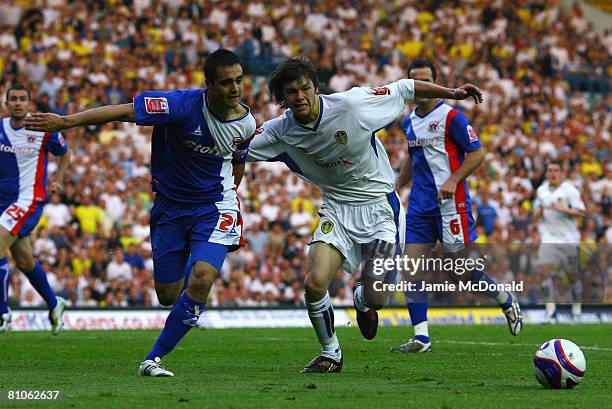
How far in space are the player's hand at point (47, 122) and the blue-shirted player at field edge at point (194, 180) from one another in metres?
0.53

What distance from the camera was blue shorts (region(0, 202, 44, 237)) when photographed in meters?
13.3

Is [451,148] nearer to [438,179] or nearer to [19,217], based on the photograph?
[438,179]

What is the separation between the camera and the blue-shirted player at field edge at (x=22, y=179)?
43.8 feet

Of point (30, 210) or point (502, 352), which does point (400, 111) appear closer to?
point (502, 352)

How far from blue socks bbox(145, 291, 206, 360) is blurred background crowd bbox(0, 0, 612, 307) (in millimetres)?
10419

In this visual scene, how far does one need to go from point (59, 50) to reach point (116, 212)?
5.04 metres

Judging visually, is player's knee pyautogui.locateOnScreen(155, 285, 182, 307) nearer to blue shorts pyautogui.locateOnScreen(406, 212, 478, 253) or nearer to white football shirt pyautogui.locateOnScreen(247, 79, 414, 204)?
white football shirt pyautogui.locateOnScreen(247, 79, 414, 204)

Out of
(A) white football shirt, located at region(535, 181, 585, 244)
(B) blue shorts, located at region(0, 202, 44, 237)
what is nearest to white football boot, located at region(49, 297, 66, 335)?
(B) blue shorts, located at region(0, 202, 44, 237)

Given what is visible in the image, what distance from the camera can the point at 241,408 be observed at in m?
6.66

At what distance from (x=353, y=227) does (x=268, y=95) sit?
1652cm

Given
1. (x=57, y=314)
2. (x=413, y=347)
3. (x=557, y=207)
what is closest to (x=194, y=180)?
(x=413, y=347)

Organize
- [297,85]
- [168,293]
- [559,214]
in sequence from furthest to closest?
[559,214], [168,293], [297,85]

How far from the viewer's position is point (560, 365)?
7734 millimetres

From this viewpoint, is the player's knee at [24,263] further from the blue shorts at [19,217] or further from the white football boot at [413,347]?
the white football boot at [413,347]
